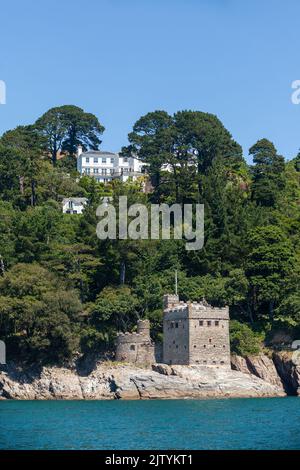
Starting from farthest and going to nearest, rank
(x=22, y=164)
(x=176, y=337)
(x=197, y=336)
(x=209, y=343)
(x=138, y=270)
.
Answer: (x=22, y=164), (x=138, y=270), (x=176, y=337), (x=209, y=343), (x=197, y=336)

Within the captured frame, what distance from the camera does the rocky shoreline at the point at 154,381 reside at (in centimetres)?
6347

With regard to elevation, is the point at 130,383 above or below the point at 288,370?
below

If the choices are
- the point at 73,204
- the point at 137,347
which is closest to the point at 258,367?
the point at 137,347

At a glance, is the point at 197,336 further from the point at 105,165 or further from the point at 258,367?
the point at 105,165

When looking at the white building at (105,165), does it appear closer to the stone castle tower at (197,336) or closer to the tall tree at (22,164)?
the tall tree at (22,164)

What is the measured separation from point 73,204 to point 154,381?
32254mm

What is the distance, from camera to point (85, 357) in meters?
66.6

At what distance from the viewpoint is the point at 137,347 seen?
66.1 meters

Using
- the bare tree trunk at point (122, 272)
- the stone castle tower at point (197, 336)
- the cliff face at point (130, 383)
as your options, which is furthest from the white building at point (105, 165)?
the cliff face at point (130, 383)

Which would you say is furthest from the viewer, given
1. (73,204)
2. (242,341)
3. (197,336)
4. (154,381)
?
(73,204)

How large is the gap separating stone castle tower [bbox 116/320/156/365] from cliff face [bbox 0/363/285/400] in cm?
82
